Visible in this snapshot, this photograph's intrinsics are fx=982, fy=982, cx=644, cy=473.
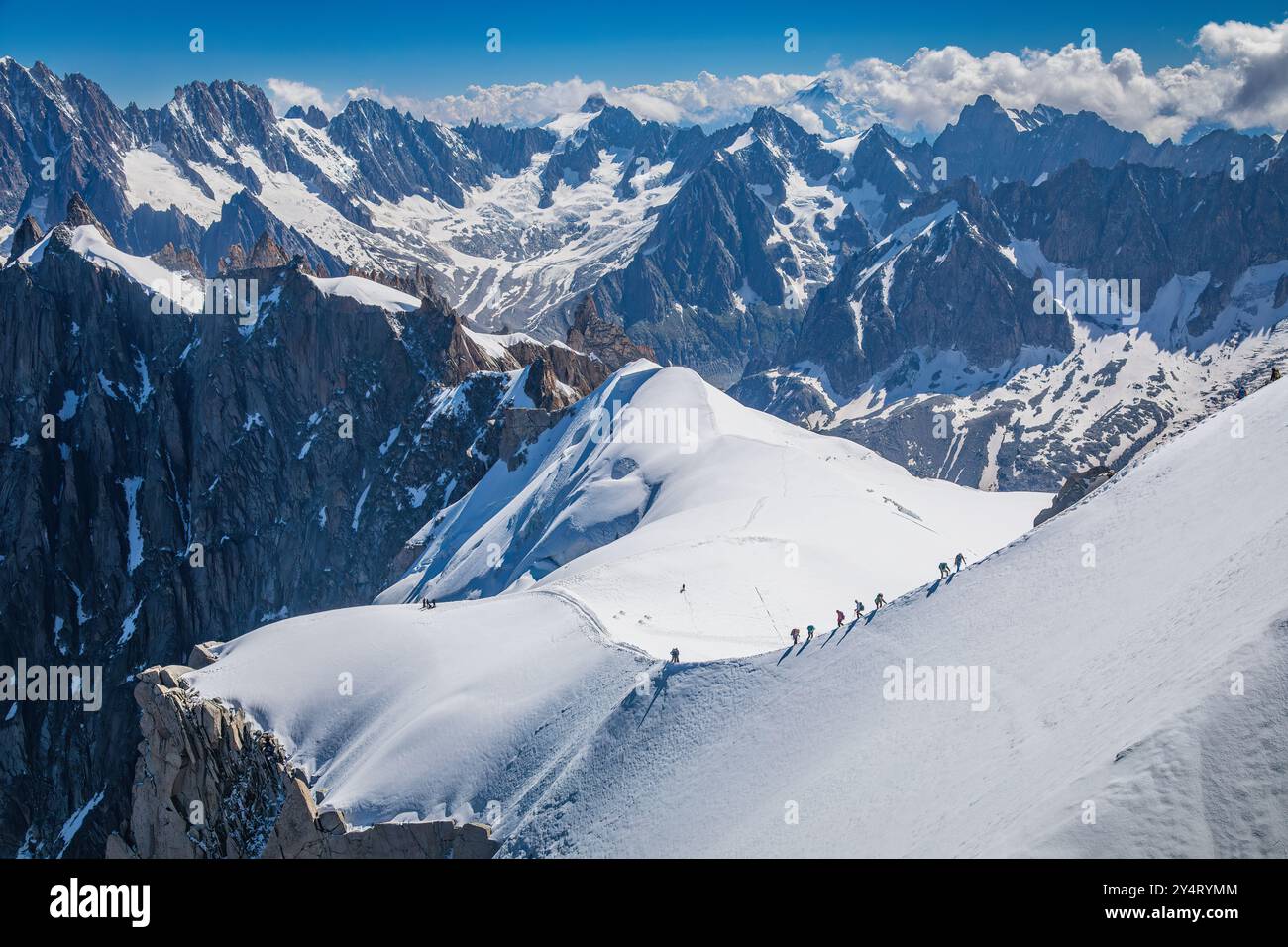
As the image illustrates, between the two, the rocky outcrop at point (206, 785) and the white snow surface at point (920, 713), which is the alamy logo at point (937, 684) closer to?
the white snow surface at point (920, 713)

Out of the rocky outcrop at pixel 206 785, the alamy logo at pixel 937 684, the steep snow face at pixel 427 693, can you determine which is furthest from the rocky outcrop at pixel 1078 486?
the rocky outcrop at pixel 206 785

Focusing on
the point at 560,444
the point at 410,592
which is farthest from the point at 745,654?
the point at 560,444

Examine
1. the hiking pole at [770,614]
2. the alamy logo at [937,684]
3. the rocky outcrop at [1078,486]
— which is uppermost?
the rocky outcrop at [1078,486]

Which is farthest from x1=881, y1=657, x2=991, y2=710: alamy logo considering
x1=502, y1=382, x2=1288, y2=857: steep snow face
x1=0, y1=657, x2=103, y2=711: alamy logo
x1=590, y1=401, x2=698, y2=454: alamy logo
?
x1=0, y1=657, x2=103, y2=711: alamy logo

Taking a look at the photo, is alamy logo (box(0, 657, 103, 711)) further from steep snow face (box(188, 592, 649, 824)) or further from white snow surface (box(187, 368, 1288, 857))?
white snow surface (box(187, 368, 1288, 857))
